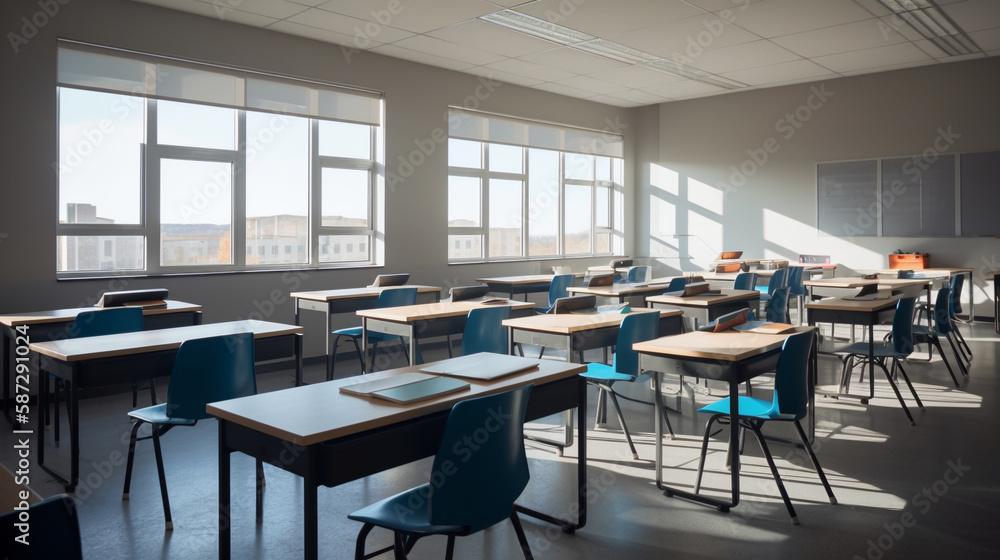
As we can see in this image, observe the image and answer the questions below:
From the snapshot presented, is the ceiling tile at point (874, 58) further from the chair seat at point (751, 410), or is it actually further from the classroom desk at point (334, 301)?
the chair seat at point (751, 410)

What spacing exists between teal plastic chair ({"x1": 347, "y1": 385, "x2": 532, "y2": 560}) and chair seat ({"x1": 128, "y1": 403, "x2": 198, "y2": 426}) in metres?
1.41

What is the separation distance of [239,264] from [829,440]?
507 centimetres

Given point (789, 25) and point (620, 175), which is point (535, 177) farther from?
point (789, 25)

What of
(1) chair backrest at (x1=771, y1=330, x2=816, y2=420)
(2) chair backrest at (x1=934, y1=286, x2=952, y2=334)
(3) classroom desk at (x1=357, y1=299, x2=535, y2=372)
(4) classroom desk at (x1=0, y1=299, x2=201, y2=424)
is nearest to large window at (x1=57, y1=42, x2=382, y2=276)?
(4) classroom desk at (x1=0, y1=299, x2=201, y2=424)

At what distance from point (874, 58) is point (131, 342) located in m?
8.39

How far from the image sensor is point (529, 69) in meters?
8.20

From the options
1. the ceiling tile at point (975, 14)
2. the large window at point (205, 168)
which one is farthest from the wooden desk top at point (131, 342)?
the ceiling tile at point (975, 14)

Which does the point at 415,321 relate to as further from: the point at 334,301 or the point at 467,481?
the point at 467,481

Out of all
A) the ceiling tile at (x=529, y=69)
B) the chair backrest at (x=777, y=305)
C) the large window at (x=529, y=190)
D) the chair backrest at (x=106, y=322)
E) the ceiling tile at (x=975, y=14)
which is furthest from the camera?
the large window at (x=529, y=190)

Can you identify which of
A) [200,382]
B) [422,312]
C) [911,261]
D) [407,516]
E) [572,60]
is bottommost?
[407,516]

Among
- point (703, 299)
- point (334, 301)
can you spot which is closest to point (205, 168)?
point (334, 301)

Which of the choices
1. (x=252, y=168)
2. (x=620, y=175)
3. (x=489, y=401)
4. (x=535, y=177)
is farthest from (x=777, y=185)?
(x=489, y=401)

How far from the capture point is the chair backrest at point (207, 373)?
296 cm

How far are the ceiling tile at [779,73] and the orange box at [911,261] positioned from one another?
2.55m
